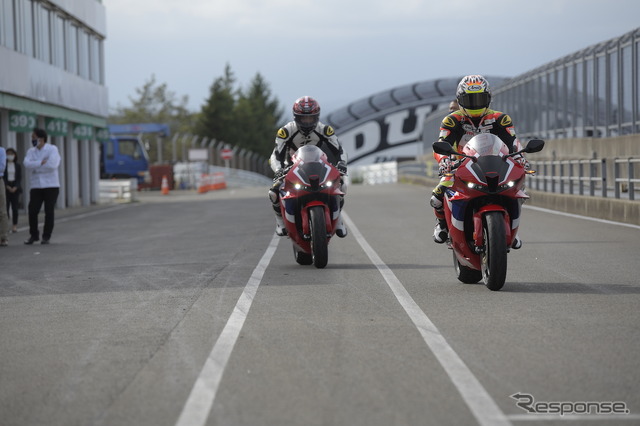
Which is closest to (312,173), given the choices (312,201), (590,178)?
→ (312,201)

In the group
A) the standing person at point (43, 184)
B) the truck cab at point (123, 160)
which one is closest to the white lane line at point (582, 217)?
the standing person at point (43, 184)

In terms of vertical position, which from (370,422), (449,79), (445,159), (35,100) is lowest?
(370,422)

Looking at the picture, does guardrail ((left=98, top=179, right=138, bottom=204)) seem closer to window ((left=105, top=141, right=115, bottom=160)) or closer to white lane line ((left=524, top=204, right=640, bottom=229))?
window ((left=105, top=141, right=115, bottom=160))

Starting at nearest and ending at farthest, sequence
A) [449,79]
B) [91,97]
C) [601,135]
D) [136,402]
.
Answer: [136,402], [601,135], [91,97], [449,79]

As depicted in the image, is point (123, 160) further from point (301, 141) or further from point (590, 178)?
point (301, 141)

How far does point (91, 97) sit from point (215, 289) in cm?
3331

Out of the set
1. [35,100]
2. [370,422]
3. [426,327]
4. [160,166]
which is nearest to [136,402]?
[370,422]

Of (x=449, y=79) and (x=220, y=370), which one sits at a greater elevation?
(x=449, y=79)

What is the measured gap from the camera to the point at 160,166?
59.9 m

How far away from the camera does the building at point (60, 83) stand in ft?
102

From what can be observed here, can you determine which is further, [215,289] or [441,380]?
[215,289]

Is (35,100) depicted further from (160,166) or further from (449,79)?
(449,79)

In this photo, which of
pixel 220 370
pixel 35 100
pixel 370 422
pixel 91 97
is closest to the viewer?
pixel 370 422

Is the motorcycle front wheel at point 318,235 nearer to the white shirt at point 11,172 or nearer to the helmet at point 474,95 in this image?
the helmet at point 474,95
